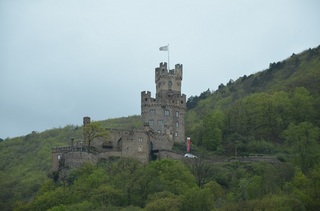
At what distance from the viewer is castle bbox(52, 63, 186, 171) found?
286 feet

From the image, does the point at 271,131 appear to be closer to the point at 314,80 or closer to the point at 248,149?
the point at 248,149

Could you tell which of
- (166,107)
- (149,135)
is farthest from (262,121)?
(149,135)

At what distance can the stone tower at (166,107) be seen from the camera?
321 ft

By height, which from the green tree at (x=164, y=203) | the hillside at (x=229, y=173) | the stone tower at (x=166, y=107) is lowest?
the green tree at (x=164, y=203)

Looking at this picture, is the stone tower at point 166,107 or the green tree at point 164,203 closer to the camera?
the green tree at point 164,203

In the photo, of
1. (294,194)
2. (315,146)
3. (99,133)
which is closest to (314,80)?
(315,146)

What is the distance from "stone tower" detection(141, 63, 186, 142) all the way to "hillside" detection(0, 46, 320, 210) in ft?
Result: 12.2

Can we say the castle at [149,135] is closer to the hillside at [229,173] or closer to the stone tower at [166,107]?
the stone tower at [166,107]

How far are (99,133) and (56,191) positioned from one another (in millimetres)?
11006

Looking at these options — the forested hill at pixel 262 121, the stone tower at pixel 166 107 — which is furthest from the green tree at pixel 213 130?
the stone tower at pixel 166 107

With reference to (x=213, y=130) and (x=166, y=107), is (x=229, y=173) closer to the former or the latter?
(x=213, y=130)

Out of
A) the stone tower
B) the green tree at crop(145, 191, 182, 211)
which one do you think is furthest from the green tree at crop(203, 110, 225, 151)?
the green tree at crop(145, 191, 182, 211)

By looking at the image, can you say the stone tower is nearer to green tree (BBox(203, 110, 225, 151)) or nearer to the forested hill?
green tree (BBox(203, 110, 225, 151))

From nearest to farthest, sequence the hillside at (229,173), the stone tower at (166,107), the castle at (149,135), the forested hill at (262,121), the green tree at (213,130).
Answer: the hillside at (229,173) → the castle at (149,135) → the forested hill at (262,121) → the stone tower at (166,107) → the green tree at (213,130)
